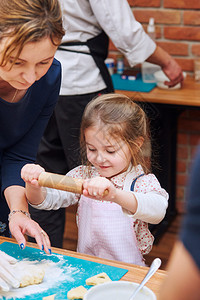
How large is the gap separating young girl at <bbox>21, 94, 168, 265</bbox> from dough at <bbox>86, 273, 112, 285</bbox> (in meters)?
0.30

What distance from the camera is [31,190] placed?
142 cm

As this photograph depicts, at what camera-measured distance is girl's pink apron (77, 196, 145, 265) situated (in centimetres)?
148

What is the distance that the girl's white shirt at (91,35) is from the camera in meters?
2.15

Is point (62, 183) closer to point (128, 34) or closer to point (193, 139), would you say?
point (128, 34)

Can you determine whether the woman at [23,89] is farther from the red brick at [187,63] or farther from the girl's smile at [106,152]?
the red brick at [187,63]

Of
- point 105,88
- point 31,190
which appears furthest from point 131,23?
point 31,190

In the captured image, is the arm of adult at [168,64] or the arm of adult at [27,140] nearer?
the arm of adult at [27,140]

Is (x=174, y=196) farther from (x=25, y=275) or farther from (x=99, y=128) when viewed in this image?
(x=25, y=275)

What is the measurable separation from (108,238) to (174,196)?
171cm

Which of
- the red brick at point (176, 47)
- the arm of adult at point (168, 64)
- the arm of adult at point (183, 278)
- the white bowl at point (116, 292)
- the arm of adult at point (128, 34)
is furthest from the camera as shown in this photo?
the red brick at point (176, 47)

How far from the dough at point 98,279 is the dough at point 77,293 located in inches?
1.2

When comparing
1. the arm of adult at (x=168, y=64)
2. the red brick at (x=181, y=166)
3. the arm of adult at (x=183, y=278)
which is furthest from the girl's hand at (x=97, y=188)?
the red brick at (x=181, y=166)

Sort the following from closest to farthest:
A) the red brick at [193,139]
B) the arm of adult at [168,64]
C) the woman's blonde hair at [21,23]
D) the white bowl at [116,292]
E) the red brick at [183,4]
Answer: the white bowl at [116,292] → the woman's blonde hair at [21,23] → the arm of adult at [168,64] → the red brick at [183,4] → the red brick at [193,139]

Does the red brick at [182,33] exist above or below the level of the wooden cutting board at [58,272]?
above
